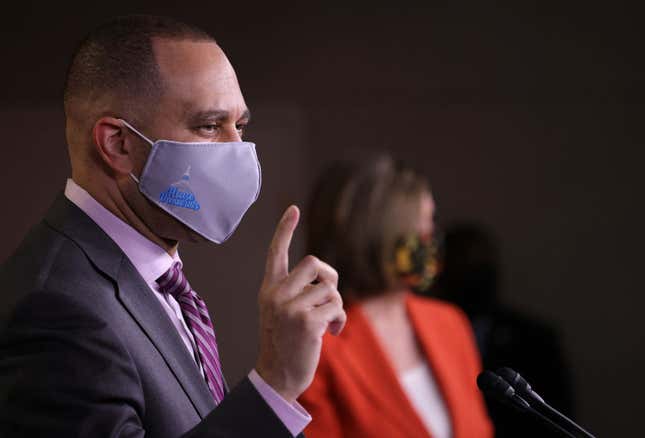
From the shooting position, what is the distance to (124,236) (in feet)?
4.48

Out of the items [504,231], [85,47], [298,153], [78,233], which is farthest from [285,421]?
[504,231]

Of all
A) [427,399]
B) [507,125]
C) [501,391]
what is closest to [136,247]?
[501,391]

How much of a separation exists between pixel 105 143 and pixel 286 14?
2993 millimetres

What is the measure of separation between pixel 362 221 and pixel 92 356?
5.00 feet

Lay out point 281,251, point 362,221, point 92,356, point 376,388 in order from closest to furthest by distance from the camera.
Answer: point 92,356, point 281,251, point 376,388, point 362,221

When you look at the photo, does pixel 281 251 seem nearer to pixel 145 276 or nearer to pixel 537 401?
pixel 145 276

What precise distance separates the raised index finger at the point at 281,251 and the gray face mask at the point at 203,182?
18cm

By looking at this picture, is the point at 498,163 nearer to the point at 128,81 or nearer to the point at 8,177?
the point at 8,177

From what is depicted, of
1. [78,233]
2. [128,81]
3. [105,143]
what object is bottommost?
[78,233]

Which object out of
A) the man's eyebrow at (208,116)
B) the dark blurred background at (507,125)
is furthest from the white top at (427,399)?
the dark blurred background at (507,125)

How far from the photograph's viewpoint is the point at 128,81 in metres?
1.34

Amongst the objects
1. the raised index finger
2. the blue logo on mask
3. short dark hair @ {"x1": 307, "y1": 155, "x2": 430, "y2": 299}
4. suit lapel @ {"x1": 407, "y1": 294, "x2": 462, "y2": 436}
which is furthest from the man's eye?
suit lapel @ {"x1": 407, "y1": 294, "x2": 462, "y2": 436}

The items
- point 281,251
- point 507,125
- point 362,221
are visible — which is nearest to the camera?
point 281,251

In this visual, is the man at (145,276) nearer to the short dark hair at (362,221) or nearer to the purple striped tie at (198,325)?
the purple striped tie at (198,325)
